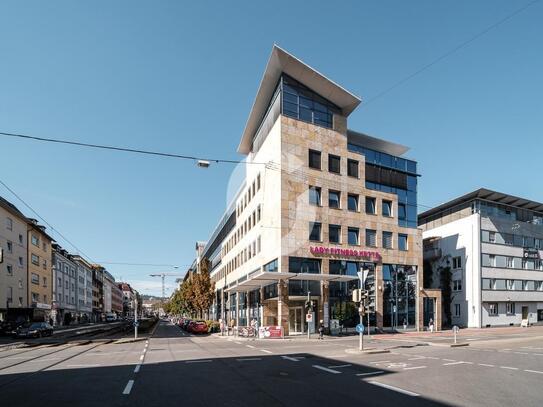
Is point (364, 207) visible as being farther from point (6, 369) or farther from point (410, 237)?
point (6, 369)

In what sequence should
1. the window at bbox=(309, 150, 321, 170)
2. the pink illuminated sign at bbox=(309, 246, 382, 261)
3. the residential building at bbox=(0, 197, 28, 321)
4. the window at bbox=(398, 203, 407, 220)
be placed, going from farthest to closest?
the residential building at bbox=(0, 197, 28, 321) < the window at bbox=(398, 203, 407, 220) < the window at bbox=(309, 150, 321, 170) < the pink illuminated sign at bbox=(309, 246, 382, 261)

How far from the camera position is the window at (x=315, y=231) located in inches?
1583

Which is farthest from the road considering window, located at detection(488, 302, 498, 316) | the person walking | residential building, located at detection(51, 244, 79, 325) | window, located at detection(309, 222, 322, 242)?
residential building, located at detection(51, 244, 79, 325)

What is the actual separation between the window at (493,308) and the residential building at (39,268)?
60.5m

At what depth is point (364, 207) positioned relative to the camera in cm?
4381

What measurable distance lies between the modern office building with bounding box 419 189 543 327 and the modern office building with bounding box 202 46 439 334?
10006 millimetres

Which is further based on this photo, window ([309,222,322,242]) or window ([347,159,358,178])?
window ([347,159,358,178])

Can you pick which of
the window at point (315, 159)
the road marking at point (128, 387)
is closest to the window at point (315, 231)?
the window at point (315, 159)

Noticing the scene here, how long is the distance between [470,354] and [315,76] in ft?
92.4

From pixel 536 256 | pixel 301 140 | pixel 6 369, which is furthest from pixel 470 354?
pixel 536 256

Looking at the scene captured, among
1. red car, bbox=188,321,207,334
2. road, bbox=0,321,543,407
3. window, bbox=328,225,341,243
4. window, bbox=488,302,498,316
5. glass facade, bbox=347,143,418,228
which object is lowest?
red car, bbox=188,321,207,334

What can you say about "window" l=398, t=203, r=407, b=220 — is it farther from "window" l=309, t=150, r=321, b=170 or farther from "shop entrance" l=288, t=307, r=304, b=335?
"shop entrance" l=288, t=307, r=304, b=335

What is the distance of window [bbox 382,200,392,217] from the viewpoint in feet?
150

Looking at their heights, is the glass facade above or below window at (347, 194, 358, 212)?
above
